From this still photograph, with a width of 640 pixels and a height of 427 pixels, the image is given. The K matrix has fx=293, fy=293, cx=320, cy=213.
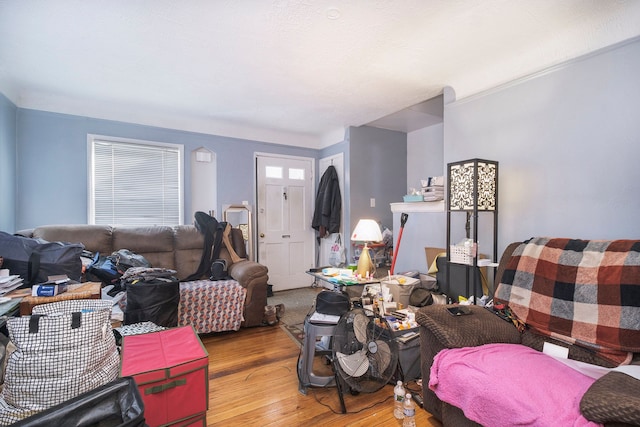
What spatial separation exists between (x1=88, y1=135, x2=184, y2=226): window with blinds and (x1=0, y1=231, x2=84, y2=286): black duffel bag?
1.41 m

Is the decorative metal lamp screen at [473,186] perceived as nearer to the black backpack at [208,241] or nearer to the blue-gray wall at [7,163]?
the black backpack at [208,241]

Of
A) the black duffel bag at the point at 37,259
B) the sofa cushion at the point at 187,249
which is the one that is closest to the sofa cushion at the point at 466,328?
the black duffel bag at the point at 37,259

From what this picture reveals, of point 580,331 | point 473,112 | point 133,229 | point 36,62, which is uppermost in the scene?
point 36,62

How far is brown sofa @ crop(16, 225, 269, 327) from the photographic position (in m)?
2.77

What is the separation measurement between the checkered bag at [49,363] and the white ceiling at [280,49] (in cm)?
169

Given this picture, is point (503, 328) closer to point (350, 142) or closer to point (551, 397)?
point (551, 397)

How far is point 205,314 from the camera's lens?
261 centimetres

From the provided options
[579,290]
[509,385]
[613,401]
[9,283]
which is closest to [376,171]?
[579,290]

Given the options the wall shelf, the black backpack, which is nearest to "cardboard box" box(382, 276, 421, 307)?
the wall shelf

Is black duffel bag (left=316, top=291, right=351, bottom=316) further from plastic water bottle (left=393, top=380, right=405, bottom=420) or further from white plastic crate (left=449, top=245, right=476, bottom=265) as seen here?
white plastic crate (left=449, top=245, right=476, bottom=265)

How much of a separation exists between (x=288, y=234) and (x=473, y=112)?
→ 284 cm

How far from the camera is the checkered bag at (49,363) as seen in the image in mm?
1099

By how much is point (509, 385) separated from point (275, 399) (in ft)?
4.17

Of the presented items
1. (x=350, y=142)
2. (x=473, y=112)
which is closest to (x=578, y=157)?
(x=473, y=112)
